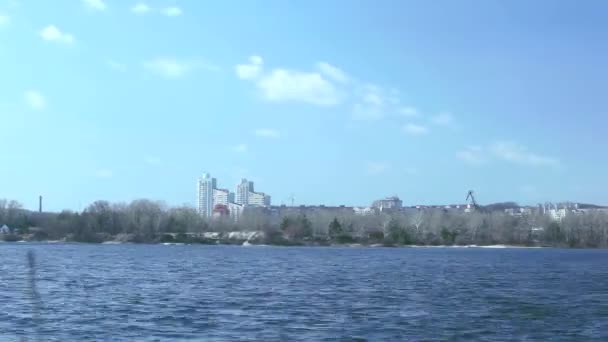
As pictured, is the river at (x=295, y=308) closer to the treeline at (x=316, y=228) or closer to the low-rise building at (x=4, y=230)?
the low-rise building at (x=4, y=230)

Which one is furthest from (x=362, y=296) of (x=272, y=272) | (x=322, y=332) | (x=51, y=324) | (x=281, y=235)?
(x=281, y=235)

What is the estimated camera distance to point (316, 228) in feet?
592

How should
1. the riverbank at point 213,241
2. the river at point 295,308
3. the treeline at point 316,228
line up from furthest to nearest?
1. the treeline at point 316,228
2. the riverbank at point 213,241
3. the river at point 295,308

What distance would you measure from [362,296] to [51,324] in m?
16.9

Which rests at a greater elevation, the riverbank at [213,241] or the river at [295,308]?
the riverbank at [213,241]

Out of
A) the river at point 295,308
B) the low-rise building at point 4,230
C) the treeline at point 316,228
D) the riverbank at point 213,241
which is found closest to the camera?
the river at point 295,308

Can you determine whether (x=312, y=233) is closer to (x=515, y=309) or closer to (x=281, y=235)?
(x=281, y=235)

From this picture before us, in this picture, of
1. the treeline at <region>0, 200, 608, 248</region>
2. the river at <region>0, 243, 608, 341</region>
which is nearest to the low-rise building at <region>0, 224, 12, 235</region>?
the treeline at <region>0, 200, 608, 248</region>

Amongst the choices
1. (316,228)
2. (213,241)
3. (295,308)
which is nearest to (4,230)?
(213,241)

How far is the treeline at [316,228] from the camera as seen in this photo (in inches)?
6658

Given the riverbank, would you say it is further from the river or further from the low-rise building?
the river

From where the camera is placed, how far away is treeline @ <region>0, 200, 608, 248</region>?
6658 inches

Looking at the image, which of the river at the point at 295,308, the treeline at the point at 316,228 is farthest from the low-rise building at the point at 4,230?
the river at the point at 295,308

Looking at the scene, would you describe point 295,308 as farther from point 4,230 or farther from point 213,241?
point 213,241
